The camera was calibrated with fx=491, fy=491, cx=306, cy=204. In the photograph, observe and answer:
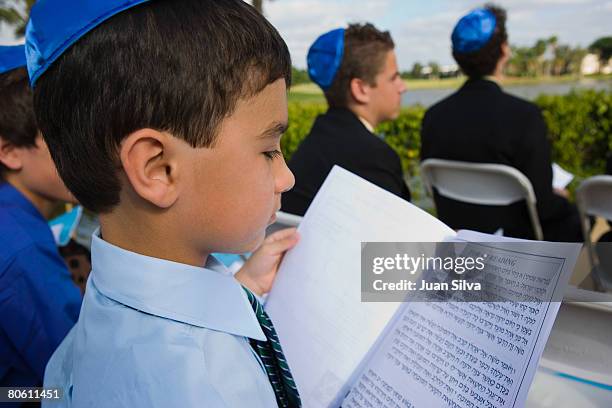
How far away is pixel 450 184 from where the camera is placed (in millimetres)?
2531

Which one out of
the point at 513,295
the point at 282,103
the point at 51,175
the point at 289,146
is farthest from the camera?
the point at 289,146

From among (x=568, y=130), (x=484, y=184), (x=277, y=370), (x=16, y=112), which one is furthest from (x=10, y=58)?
(x=568, y=130)

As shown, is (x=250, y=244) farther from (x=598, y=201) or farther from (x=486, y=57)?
(x=486, y=57)

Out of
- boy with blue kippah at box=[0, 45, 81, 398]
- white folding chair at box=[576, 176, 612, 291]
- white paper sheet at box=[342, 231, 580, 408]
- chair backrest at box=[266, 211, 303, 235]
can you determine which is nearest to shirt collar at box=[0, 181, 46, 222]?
boy with blue kippah at box=[0, 45, 81, 398]

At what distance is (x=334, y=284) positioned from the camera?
0.98 metres

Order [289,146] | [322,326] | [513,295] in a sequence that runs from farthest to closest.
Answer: [289,146] → [322,326] → [513,295]

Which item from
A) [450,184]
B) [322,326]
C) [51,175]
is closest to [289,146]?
[450,184]

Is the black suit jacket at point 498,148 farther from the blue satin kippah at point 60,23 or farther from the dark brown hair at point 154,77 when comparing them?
the blue satin kippah at point 60,23

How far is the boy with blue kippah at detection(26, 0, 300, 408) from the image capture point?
0.67m

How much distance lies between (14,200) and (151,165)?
96 centimetres

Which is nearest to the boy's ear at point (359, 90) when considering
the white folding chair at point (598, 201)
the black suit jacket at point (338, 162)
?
the black suit jacket at point (338, 162)

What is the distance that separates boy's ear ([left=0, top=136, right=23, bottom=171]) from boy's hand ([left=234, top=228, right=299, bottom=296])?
2.87 feet

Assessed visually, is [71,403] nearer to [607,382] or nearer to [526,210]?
[607,382]

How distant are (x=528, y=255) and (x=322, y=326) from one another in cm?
41
